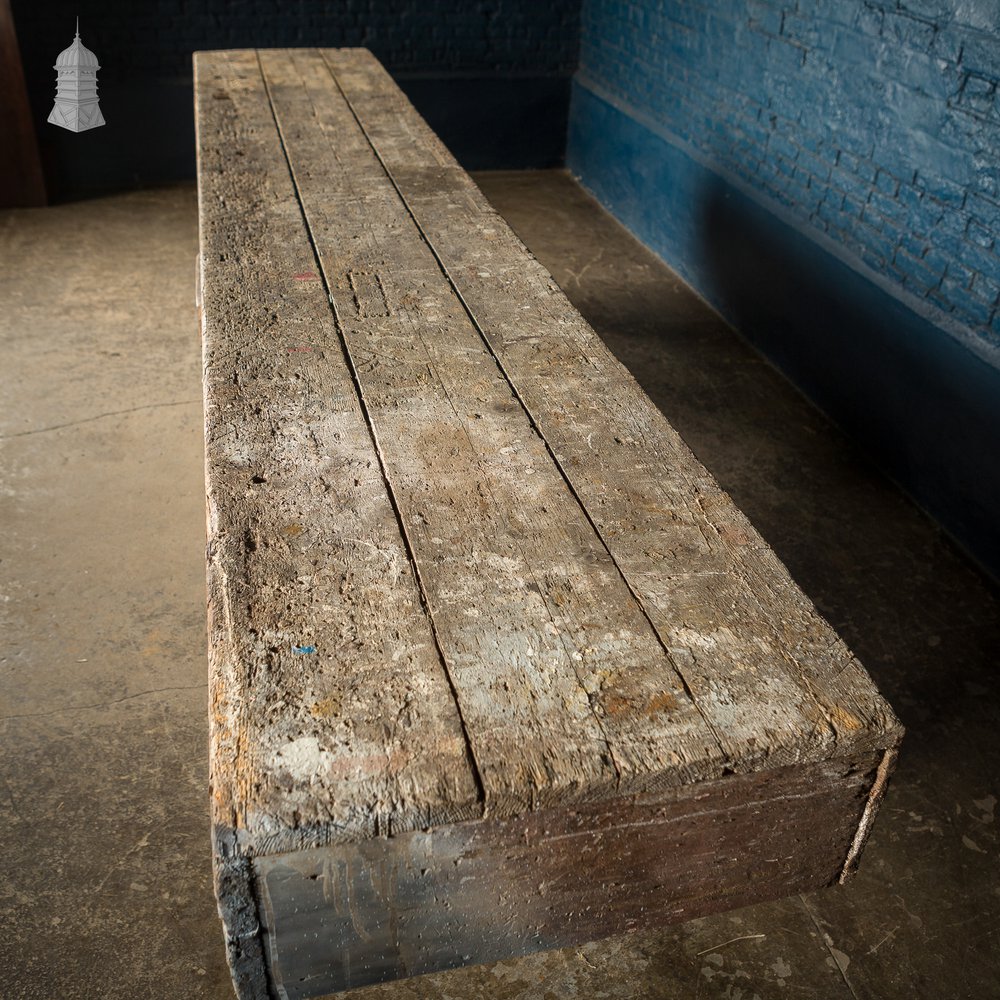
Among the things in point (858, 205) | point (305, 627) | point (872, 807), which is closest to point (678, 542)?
point (872, 807)

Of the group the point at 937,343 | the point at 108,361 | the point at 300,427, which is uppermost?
the point at 300,427

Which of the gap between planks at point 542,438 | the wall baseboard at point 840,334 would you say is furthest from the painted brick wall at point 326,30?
the gap between planks at point 542,438

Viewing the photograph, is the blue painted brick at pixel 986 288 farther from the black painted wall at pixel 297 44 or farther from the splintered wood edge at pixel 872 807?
the black painted wall at pixel 297 44

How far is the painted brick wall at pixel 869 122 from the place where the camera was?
9.43 ft

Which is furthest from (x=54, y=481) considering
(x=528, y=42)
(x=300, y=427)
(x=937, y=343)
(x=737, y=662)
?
(x=528, y=42)

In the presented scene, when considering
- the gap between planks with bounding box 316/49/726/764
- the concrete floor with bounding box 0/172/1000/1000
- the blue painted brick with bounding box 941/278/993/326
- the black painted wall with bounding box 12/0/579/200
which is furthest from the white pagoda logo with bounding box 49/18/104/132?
the blue painted brick with bounding box 941/278/993/326

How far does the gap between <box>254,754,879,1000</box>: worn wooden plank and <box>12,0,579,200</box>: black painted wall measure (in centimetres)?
534

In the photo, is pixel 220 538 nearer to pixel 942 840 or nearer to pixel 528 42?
pixel 942 840

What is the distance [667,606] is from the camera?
1.36 meters

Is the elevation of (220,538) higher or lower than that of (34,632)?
higher

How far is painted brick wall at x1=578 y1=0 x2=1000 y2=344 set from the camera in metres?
2.87

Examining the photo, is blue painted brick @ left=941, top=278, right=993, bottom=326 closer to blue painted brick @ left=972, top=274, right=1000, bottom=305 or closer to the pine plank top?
blue painted brick @ left=972, top=274, right=1000, bottom=305

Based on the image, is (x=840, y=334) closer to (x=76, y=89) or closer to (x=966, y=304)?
(x=966, y=304)

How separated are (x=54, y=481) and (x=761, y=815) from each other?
8.52 ft
